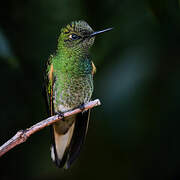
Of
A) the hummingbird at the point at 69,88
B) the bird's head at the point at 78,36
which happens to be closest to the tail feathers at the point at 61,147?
the hummingbird at the point at 69,88

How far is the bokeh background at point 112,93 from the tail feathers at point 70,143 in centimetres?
48

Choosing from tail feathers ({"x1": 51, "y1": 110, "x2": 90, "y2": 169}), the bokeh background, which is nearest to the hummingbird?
tail feathers ({"x1": 51, "y1": 110, "x2": 90, "y2": 169})

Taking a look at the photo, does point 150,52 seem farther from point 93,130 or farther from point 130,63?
point 93,130

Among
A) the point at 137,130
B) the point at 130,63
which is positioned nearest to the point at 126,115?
the point at 137,130

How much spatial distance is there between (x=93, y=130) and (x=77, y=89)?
1168mm

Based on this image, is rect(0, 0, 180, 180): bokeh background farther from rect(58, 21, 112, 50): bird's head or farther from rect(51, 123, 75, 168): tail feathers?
rect(51, 123, 75, 168): tail feathers

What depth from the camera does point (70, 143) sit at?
7.49 ft

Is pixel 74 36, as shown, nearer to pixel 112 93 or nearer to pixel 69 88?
pixel 69 88

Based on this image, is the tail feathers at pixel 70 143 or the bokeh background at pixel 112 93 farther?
the bokeh background at pixel 112 93

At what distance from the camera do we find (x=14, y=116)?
2.94 meters

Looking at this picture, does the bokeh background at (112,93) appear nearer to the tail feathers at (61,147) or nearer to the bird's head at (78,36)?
the bird's head at (78,36)

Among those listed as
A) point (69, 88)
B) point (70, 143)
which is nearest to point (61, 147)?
point (70, 143)

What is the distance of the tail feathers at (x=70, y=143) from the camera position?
7.13 feet

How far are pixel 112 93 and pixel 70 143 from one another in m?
0.68
